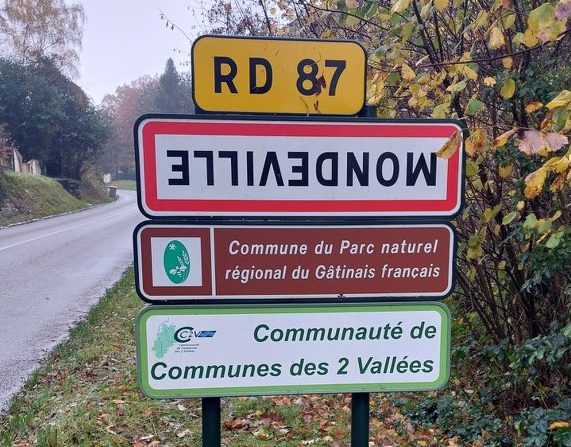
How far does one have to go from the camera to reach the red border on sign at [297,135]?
6.22 feet

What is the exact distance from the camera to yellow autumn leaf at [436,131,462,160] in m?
1.84

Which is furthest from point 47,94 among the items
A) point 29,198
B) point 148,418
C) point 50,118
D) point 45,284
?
point 148,418

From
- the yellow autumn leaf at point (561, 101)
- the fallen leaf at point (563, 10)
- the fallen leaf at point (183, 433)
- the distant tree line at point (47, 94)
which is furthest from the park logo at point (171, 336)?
the distant tree line at point (47, 94)

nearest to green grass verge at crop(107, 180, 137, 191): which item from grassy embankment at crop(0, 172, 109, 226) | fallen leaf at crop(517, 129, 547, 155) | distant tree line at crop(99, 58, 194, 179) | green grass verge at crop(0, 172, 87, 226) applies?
distant tree line at crop(99, 58, 194, 179)

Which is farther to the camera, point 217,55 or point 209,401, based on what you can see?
point 209,401

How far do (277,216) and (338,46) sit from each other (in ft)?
2.29

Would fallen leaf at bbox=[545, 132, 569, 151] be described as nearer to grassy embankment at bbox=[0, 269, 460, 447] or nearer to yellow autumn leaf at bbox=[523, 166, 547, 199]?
yellow autumn leaf at bbox=[523, 166, 547, 199]

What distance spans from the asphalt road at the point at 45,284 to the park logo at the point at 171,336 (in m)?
3.32

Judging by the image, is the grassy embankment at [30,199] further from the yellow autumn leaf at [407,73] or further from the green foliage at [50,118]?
the yellow autumn leaf at [407,73]

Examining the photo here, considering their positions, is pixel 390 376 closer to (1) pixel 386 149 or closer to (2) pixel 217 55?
(1) pixel 386 149

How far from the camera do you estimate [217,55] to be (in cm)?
194

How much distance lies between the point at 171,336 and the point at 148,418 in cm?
232

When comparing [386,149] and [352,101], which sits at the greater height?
[352,101]

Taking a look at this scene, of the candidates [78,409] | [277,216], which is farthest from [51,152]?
[277,216]
